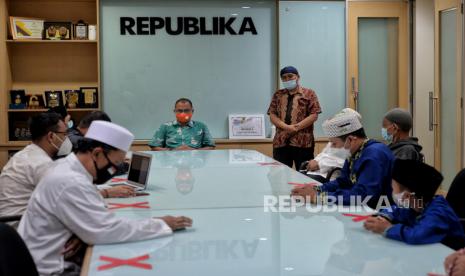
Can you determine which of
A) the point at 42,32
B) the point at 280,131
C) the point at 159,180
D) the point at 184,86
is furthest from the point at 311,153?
the point at 42,32

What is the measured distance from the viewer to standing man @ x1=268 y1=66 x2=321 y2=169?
6.50 metres

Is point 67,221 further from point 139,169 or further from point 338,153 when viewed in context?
point 338,153

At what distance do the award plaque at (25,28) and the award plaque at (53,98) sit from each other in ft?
2.16

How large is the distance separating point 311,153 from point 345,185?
2837 millimetres

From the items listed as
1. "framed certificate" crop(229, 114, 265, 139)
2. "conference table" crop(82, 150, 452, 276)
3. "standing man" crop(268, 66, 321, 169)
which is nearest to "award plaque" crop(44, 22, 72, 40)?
"framed certificate" crop(229, 114, 265, 139)

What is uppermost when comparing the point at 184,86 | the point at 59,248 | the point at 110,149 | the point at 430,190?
the point at 184,86

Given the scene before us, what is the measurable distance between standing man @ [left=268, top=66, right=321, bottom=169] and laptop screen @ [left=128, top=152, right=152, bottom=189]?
2.78 metres

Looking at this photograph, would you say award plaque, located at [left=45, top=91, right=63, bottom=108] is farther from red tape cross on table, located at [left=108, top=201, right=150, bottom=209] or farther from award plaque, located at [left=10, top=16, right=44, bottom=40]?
red tape cross on table, located at [left=108, top=201, right=150, bottom=209]

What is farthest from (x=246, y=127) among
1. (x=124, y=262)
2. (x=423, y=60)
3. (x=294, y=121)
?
(x=124, y=262)

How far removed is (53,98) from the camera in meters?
7.34

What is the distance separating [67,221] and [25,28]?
5.36 metres

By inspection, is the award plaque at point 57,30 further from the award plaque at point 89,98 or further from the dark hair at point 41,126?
the dark hair at point 41,126

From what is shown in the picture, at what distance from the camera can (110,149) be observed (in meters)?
2.57

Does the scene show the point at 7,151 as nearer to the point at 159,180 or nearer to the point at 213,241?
the point at 159,180
